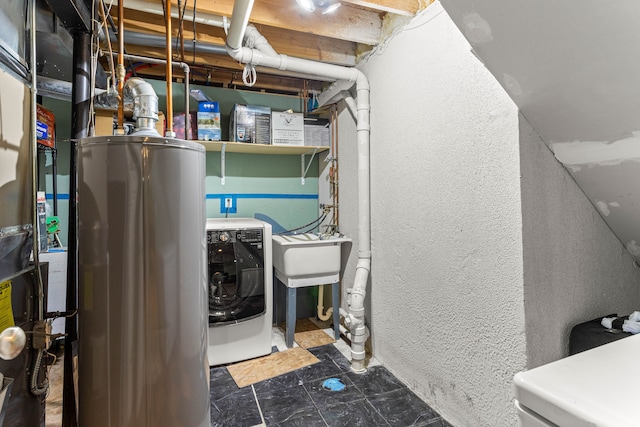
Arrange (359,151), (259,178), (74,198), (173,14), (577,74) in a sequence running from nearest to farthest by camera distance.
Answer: (577,74), (74,198), (173,14), (359,151), (259,178)

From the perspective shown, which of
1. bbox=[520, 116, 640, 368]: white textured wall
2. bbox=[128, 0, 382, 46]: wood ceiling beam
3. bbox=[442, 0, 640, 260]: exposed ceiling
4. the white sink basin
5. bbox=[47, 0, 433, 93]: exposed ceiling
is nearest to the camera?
bbox=[442, 0, 640, 260]: exposed ceiling

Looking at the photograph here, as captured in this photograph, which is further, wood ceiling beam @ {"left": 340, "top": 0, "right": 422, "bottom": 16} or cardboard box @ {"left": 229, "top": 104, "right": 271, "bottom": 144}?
cardboard box @ {"left": 229, "top": 104, "right": 271, "bottom": 144}

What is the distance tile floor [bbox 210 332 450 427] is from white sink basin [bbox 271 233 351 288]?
0.69 metres

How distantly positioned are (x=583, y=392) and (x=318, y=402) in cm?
152

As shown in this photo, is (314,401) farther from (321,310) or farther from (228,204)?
(228,204)

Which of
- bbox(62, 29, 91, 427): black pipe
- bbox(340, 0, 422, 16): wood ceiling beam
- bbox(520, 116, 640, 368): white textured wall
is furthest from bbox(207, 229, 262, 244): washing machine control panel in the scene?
bbox(520, 116, 640, 368): white textured wall

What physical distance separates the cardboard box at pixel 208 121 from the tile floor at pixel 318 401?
190 centimetres

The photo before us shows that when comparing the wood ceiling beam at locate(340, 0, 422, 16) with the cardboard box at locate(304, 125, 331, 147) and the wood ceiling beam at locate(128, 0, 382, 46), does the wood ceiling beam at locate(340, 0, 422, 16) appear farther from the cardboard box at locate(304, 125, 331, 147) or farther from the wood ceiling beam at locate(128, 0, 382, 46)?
the cardboard box at locate(304, 125, 331, 147)

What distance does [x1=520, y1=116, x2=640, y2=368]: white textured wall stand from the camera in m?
1.33

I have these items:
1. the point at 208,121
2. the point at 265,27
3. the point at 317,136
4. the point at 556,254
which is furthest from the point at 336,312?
the point at 265,27

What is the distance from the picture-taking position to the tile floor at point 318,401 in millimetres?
1757

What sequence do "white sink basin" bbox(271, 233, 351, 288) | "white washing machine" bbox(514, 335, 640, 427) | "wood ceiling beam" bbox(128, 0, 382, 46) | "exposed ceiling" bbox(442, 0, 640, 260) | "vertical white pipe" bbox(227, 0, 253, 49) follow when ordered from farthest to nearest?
"white sink basin" bbox(271, 233, 351, 288) < "wood ceiling beam" bbox(128, 0, 382, 46) < "vertical white pipe" bbox(227, 0, 253, 49) < "exposed ceiling" bbox(442, 0, 640, 260) < "white washing machine" bbox(514, 335, 640, 427)

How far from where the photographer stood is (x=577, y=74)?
3.29 feet

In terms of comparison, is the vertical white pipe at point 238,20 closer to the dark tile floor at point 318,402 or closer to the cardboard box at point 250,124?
the cardboard box at point 250,124
